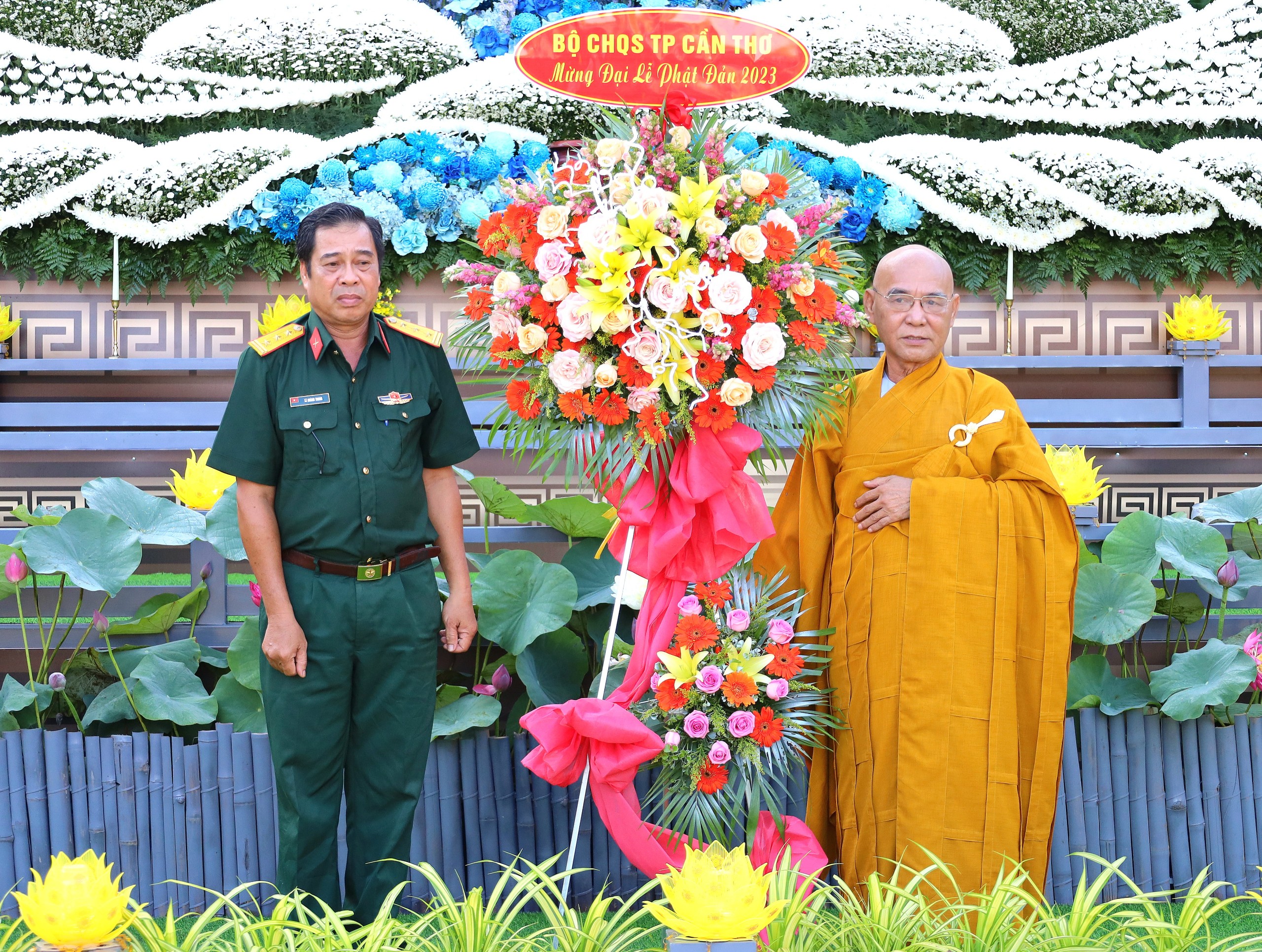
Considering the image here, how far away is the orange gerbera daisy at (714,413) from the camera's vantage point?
1.83 metres

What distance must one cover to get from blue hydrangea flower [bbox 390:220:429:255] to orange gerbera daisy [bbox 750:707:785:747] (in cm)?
236

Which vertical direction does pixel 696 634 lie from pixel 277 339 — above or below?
below

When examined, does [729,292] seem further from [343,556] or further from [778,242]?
[343,556]

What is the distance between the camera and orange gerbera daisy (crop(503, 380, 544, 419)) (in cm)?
186

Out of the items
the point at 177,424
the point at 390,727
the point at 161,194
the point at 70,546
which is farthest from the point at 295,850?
the point at 161,194

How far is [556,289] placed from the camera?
1762 millimetres

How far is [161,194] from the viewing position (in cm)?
371

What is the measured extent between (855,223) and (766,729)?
236 centimetres

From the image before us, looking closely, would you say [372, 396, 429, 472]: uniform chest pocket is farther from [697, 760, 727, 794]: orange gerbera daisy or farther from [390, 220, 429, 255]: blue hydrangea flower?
[390, 220, 429, 255]: blue hydrangea flower

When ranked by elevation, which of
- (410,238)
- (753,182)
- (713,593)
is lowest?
(713,593)

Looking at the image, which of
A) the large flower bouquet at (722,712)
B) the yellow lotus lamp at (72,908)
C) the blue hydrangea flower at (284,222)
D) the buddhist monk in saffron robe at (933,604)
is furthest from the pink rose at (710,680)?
the blue hydrangea flower at (284,222)

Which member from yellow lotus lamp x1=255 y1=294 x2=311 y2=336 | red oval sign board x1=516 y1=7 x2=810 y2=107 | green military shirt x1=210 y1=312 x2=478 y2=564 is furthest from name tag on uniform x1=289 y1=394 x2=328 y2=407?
yellow lotus lamp x1=255 y1=294 x2=311 y2=336

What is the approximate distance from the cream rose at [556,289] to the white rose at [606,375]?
136 millimetres

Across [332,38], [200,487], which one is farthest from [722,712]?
[332,38]
